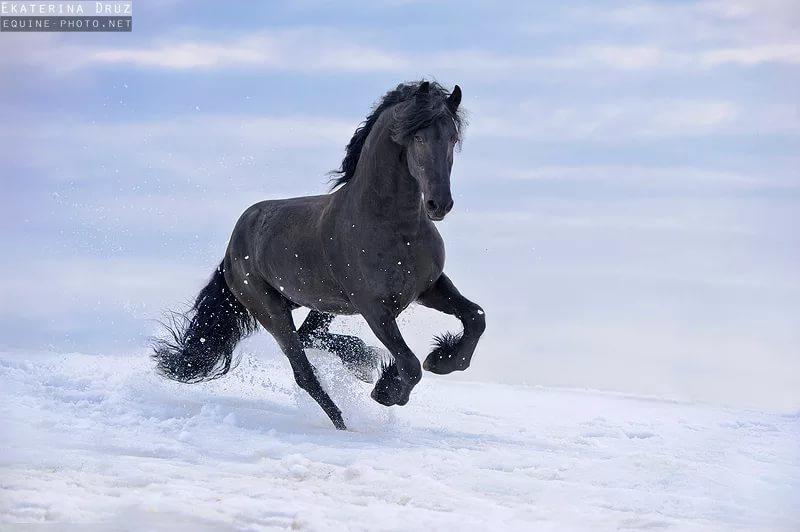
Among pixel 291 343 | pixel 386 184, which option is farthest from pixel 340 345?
pixel 386 184

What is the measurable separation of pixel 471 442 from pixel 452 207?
A: 6.17ft

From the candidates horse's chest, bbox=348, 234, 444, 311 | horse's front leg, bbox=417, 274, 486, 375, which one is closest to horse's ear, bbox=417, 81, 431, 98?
horse's chest, bbox=348, 234, 444, 311

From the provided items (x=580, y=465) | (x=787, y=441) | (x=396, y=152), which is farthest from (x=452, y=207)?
(x=787, y=441)

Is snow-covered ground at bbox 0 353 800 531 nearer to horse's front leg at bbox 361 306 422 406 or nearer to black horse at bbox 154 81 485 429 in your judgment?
horse's front leg at bbox 361 306 422 406

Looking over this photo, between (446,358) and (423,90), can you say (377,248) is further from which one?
(423,90)

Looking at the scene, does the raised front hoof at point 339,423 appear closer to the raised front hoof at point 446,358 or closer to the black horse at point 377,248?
the black horse at point 377,248

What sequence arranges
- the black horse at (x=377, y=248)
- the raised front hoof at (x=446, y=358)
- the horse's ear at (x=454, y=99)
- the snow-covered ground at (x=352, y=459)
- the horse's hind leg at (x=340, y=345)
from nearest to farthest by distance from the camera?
the snow-covered ground at (x=352, y=459)
the black horse at (x=377, y=248)
the horse's ear at (x=454, y=99)
the raised front hoof at (x=446, y=358)
the horse's hind leg at (x=340, y=345)

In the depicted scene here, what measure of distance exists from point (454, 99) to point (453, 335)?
1608 mm

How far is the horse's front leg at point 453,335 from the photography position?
22.7 ft

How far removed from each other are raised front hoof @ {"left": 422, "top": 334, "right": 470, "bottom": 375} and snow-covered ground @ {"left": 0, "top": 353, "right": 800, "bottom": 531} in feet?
1.64

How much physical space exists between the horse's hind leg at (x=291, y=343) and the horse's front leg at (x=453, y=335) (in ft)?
3.30

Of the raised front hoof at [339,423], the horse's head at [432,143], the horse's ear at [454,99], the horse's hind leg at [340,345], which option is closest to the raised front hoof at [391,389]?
the raised front hoof at [339,423]

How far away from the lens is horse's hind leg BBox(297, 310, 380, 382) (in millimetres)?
8172

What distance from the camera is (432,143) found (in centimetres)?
623
